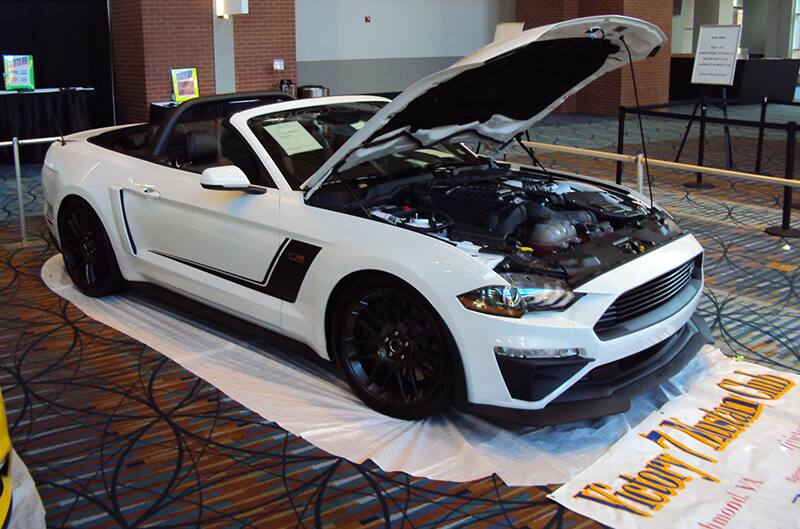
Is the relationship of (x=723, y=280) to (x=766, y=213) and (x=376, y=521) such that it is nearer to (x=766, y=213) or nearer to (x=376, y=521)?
(x=766, y=213)

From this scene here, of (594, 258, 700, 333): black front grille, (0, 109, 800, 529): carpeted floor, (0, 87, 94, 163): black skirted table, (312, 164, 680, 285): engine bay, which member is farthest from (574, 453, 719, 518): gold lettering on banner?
(0, 87, 94, 163): black skirted table

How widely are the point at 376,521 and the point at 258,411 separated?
3.52 feet

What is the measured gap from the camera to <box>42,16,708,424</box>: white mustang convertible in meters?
3.43

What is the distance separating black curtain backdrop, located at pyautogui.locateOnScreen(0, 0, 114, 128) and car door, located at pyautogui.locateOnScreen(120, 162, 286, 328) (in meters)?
8.70

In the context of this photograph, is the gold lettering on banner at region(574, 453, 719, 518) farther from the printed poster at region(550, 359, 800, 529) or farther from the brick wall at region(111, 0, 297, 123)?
the brick wall at region(111, 0, 297, 123)

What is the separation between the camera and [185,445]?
12.0 ft

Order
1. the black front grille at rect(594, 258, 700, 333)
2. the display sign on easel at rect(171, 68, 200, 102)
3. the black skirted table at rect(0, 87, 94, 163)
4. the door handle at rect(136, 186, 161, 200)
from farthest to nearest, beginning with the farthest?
the display sign on easel at rect(171, 68, 200, 102), the black skirted table at rect(0, 87, 94, 163), the door handle at rect(136, 186, 161, 200), the black front grille at rect(594, 258, 700, 333)

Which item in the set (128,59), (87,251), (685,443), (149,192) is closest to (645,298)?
(685,443)

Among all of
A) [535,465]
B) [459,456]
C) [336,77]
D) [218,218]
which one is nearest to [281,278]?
[218,218]

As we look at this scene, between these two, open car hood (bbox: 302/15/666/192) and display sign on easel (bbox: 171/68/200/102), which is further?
display sign on easel (bbox: 171/68/200/102)

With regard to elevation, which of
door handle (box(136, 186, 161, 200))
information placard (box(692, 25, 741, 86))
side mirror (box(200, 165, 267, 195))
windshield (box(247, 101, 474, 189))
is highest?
information placard (box(692, 25, 741, 86))

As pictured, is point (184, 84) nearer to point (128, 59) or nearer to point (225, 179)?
point (128, 59)

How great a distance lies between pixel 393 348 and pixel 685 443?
1.30 metres

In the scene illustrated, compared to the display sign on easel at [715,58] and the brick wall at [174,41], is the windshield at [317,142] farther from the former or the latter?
the brick wall at [174,41]
